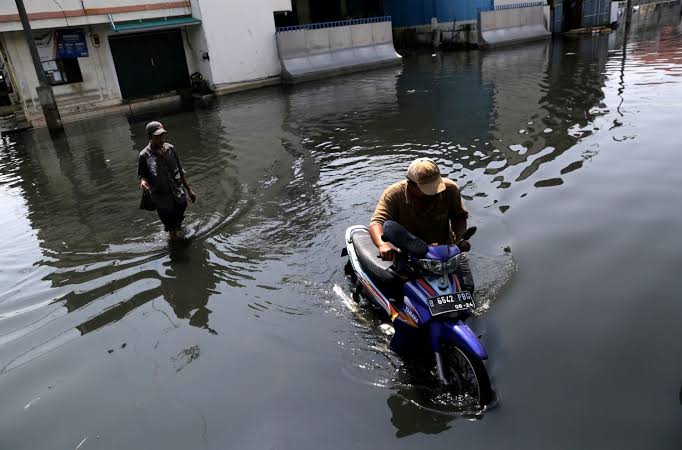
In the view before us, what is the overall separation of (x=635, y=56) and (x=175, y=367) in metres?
23.7

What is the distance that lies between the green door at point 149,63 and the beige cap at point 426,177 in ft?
70.8

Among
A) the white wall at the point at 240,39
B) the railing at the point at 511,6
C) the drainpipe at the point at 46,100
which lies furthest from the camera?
the railing at the point at 511,6

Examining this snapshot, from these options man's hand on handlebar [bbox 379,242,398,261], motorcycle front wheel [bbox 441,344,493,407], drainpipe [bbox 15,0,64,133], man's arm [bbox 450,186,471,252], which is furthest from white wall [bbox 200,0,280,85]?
motorcycle front wheel [bbox 441,344,493,407]

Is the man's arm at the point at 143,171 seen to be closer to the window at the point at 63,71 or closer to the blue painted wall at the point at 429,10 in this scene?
the window at the point at 63,71

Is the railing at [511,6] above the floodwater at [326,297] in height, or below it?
above

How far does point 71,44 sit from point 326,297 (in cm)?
2004

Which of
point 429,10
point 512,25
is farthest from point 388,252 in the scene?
point 429,10

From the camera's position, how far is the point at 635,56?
21578 millimetres

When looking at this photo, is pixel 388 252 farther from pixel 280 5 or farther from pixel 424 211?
pixel 280 5

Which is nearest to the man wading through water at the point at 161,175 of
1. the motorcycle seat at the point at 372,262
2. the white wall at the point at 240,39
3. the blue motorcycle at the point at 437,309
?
the motorcycle seat at the point at 372,262

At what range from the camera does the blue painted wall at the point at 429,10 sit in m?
32.3

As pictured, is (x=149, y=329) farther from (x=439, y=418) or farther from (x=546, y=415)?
(x=546, y=415)

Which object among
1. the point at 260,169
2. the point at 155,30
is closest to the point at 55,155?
the point at 260,169

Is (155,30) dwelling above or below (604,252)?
above
